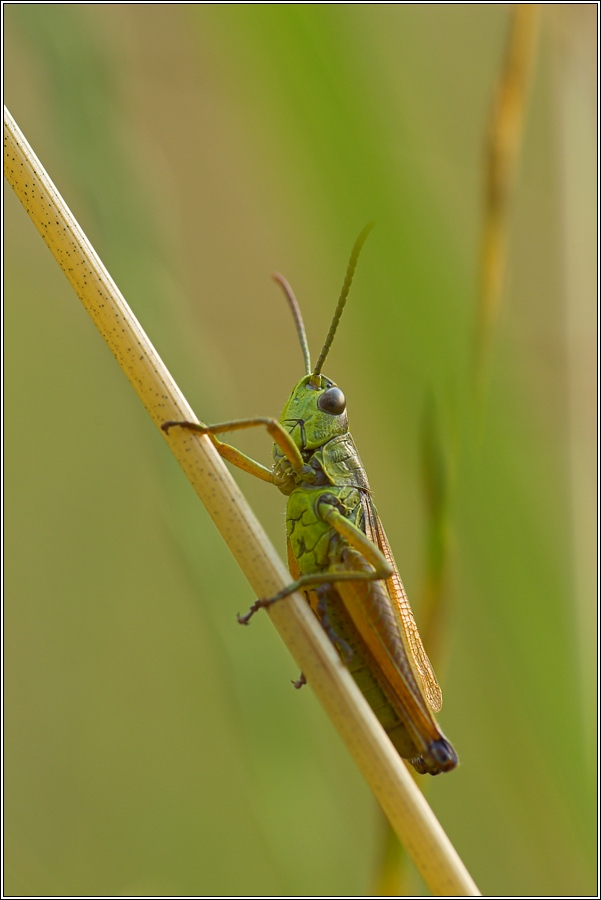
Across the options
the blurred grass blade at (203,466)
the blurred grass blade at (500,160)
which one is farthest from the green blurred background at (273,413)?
the blurred grass blade at (203,466)

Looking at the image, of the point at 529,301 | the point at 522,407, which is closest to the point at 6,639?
the point at 522,407

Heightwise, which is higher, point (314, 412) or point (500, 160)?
point (500, 160)

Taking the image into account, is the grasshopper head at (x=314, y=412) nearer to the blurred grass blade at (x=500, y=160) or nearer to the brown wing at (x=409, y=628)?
the brown wing at (x=409, y=628)

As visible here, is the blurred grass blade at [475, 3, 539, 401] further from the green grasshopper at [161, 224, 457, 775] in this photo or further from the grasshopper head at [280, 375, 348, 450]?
the grasshopper head at [280, 375, 348, 450]

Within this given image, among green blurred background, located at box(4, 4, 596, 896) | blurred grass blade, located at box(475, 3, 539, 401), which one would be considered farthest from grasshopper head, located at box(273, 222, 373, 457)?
blurred grass blade, located at box(475, 3, 539, 401)

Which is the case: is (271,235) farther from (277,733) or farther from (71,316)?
(277,733)

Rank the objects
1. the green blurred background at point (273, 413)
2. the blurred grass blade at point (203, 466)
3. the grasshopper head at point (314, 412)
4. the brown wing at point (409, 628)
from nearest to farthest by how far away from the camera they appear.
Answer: the blurred grass blade at point (203, 466) → the green blurred background at point (273, 413) → the brown wing at point (409, 628) → the grasshopper head at point (314, 412)

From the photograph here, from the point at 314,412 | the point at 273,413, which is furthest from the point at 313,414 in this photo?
the point at 273,413

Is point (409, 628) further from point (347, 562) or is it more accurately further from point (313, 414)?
point (313, 414)
